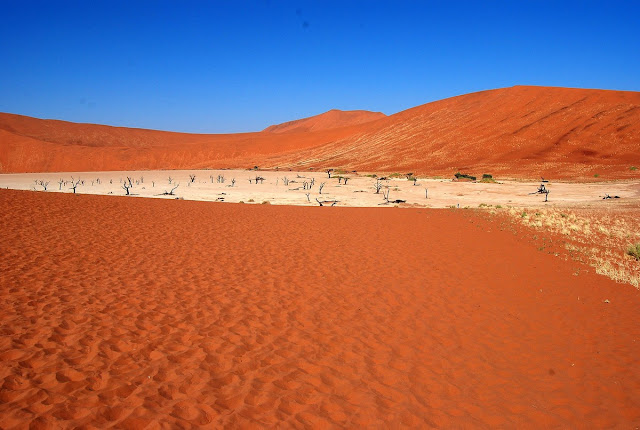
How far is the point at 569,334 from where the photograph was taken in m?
6.89

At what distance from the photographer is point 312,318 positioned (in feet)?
24.0

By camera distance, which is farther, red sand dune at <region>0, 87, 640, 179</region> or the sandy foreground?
red sand dune at <region>0, 87, 640, 179</region>

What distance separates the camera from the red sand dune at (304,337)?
15.1ft

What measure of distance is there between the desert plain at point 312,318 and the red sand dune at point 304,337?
0.04m

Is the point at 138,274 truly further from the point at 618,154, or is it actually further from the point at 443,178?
the point at 618,154

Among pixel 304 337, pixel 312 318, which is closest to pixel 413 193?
pixel 312 318

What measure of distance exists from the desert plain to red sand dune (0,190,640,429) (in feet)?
0.12

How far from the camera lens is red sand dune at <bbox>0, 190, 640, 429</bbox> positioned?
4.61m

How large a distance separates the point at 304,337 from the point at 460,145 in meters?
54.5

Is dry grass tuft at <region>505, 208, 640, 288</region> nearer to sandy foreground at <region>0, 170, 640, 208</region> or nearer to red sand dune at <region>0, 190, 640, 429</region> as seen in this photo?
red sand dune at <region>0, 190, 640, 429</region>

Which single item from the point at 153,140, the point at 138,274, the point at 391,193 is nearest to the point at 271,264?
the point at 138,274

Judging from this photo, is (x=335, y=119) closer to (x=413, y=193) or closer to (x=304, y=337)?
(x=413, y=193)

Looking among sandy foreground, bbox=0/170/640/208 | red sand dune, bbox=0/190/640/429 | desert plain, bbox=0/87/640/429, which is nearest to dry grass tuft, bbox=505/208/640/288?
desert plain, bbox=0/87/640/429

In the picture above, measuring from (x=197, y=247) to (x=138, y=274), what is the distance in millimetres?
3135
